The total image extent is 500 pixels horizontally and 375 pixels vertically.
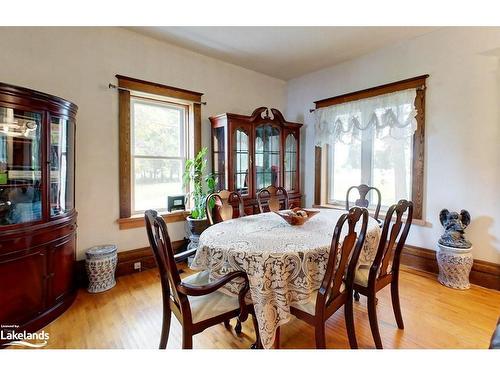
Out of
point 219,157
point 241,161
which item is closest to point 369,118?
point 241,161

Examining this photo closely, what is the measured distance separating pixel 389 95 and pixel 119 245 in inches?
146

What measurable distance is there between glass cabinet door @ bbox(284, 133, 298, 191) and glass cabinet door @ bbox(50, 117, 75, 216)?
278 cm

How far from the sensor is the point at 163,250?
1289 millimetres

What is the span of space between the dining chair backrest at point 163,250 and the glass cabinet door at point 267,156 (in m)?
2.39

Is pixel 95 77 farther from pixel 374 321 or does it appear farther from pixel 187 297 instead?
pixel 374 321

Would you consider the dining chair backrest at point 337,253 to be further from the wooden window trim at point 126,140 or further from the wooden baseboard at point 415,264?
the wooden window trim at point 126,140

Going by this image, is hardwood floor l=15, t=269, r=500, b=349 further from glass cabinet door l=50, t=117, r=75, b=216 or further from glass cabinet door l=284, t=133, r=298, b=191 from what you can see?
glass cabinet door l=284, t=133, r=298, b=191

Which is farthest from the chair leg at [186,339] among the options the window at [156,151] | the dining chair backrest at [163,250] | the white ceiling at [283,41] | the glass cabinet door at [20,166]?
the white ceiling at [283,41]

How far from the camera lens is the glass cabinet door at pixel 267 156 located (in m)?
3.71

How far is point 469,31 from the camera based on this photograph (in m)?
2.61

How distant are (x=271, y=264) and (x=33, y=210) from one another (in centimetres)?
186

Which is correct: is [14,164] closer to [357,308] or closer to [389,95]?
[357,308]

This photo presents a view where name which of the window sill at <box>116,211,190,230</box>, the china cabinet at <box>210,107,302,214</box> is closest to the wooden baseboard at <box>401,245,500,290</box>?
the china cabinet at <box>210,107,302,214</box>
